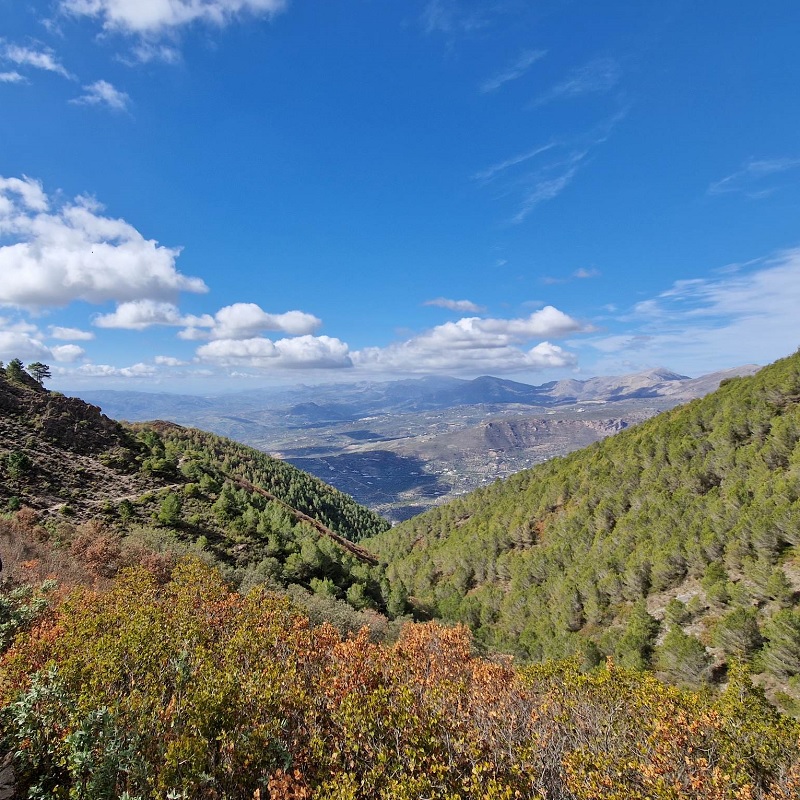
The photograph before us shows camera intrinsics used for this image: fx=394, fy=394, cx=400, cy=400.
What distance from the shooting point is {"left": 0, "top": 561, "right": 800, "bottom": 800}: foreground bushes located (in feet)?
35.6

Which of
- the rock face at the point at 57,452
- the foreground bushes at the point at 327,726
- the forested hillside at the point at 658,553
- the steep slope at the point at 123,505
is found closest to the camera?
the foreground bushes at the point at 327,726

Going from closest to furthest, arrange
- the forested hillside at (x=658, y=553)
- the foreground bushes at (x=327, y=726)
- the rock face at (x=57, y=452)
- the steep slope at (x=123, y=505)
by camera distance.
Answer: the foreground bushes at (x=327, y=726)
the forested hillside at (x=658, y=553)
the steep slope at (x=123, y=505)
the rock face at (x=57, y=452)

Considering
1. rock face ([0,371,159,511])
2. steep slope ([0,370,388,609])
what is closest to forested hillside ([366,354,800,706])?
steep slope ([0,370,388,609])

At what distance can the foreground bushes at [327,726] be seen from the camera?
10844 millimetres

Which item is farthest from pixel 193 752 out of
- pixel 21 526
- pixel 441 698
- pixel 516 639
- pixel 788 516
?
pixel 516 639

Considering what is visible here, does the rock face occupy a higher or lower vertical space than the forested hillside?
higher

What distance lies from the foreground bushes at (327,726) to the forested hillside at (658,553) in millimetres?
26987

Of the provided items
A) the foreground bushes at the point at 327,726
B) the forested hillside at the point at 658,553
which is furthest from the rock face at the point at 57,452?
the forested hillside at the point at 658,553

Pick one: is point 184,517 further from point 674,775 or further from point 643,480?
point 643,480

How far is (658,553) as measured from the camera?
62.9 m

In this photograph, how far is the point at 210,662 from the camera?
1477cm

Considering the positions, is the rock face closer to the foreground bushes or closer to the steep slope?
the steep slope

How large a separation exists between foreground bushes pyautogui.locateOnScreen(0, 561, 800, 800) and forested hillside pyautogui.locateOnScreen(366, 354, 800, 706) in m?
27.0

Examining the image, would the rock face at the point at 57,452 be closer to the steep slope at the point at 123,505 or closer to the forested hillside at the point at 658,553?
the steep slope at the point at 123,505
